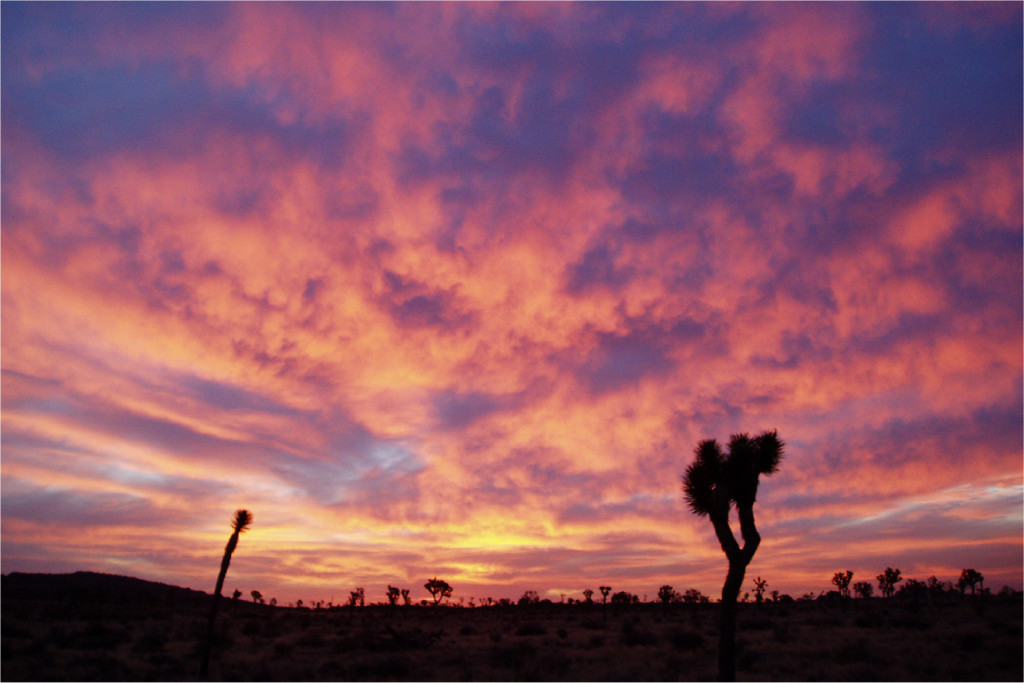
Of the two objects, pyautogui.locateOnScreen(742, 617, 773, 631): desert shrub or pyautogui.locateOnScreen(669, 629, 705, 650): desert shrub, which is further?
pyautogui.locateOnScreen(742, 617, 773, 631): desert shrub

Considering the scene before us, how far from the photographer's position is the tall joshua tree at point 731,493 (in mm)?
18375

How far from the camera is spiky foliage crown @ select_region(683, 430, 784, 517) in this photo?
1961cm

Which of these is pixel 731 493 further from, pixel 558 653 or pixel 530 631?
pixel 530 631

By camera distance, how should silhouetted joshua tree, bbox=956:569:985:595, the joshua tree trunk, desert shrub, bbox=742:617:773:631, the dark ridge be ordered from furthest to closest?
the dark ridge → silhouetted joshua tree, bbox=956:569:985:595 → desert shrub, bbox=742:617:773:631 → the joshua tree trunk

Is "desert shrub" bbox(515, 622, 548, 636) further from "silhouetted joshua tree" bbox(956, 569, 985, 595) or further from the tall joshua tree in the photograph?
"silhouetted joshua tree" bbox(956, 569, 985, 595)

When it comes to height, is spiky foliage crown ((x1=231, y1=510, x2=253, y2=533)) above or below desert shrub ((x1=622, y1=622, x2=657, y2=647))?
above

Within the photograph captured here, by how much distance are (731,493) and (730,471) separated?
2.30 ft

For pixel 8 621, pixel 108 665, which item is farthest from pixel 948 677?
pixel 8 621

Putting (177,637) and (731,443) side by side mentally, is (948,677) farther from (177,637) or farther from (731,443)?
(177,637)

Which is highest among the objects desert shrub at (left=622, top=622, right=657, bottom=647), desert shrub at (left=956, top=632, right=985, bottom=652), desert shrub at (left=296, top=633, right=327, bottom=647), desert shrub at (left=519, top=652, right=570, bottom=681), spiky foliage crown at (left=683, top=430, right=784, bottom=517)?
spiky foliage crown at (left=683, top=430, right=784, bottom=517)

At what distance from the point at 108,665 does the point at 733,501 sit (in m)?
26.1

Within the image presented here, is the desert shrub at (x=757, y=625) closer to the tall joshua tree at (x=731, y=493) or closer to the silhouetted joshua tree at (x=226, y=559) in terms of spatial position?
the tall joshua tree at (x=731, y=493)

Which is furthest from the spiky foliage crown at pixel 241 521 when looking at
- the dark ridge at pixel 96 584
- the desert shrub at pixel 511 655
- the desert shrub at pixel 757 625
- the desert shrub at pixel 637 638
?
the dark ridge at pixel 96 584

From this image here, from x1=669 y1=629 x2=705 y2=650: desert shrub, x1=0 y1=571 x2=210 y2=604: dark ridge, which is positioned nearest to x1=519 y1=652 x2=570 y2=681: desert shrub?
x1=669 y1=629 x2=705 y2=650: desert shrub
